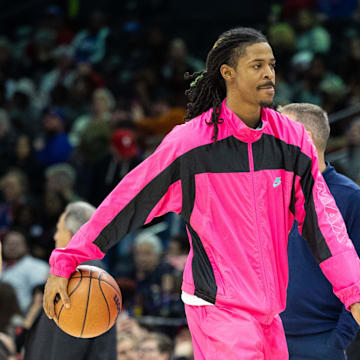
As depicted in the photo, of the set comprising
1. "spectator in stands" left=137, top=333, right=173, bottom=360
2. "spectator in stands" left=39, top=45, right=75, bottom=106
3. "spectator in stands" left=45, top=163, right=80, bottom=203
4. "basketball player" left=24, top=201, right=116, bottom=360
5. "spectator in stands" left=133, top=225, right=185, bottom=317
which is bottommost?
"spectator in stands" left=137, top=333, right=173, bottom=360

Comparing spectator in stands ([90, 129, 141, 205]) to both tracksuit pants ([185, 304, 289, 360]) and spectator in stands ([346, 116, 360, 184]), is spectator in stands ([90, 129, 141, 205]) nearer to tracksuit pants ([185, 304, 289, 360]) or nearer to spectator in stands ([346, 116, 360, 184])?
spectator in stands ([346, 116, 360, 184])

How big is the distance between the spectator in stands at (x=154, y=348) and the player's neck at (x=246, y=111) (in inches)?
138

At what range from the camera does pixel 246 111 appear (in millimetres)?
3799

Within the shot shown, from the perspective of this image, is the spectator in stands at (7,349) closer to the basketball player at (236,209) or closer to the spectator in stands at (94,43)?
the basketball player at (236,209)

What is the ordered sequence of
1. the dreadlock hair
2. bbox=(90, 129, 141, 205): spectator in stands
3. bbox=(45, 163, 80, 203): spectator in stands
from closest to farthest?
1. the dreadlock hair
2. bbox=(90, 129, 141, 205): spectator in stands
3. bbox=(45, 163, 80, 203): spectator in stands

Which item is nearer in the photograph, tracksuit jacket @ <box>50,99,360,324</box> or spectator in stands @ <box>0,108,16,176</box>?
tracksuit jacket @ <box>50,99,360,324</box>

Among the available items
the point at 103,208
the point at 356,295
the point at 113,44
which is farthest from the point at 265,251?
the point at 113,44

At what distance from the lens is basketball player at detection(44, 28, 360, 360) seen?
12.0ft

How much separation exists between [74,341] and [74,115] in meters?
7.57

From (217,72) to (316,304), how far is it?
1390 millimetres

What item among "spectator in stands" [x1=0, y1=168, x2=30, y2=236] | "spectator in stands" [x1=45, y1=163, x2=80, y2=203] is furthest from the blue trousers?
"spectator in stands" [x1=0, y1=168, x2=30, y2=236]

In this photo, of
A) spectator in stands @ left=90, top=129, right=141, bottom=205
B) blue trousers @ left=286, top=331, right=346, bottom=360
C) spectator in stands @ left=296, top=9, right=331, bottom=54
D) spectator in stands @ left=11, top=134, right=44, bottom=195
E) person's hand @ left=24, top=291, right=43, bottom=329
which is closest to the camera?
blue trousers @ left=286, top=331, right=346, bottom=360

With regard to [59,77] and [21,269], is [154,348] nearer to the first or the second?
[21,269]

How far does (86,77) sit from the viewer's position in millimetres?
12328
